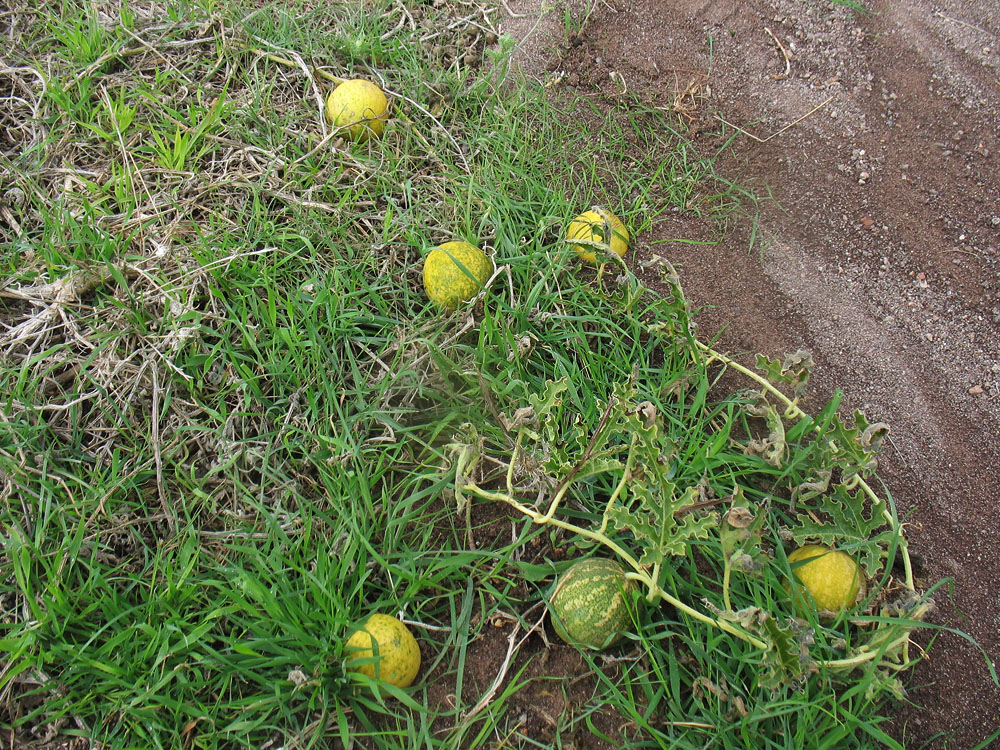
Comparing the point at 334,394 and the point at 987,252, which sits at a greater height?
the point at 987,252

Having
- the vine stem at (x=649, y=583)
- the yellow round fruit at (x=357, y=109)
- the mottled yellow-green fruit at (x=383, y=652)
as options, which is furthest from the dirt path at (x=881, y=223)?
the mottled yellow-green fruit at (x=383, y=652)

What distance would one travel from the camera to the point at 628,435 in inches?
101

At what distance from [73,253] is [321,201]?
3.34ft

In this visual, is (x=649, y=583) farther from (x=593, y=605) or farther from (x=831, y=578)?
(x=831, y=578)

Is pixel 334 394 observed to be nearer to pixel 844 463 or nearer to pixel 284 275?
pixel 284 275

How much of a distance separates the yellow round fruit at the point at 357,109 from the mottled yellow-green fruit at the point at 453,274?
36.2 inches

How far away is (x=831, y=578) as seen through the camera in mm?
2176

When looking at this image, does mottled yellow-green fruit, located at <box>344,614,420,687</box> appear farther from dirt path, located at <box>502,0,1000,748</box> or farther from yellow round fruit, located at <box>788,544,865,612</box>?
dirt path, located at <box>502,0,1000,748</box>

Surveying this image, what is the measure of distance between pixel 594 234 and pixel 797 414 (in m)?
1.05

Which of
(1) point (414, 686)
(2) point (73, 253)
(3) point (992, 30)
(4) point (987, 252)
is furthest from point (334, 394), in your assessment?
(3) point (992, 30)

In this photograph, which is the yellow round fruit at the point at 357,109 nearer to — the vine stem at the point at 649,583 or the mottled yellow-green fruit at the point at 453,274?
the mottled yellow-green fruit at the point at 453,274

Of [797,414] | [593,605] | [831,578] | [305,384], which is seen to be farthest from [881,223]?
[305,384]

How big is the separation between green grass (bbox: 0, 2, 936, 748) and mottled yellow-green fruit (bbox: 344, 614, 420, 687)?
0.05 m

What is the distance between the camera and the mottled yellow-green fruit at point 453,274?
279cm
